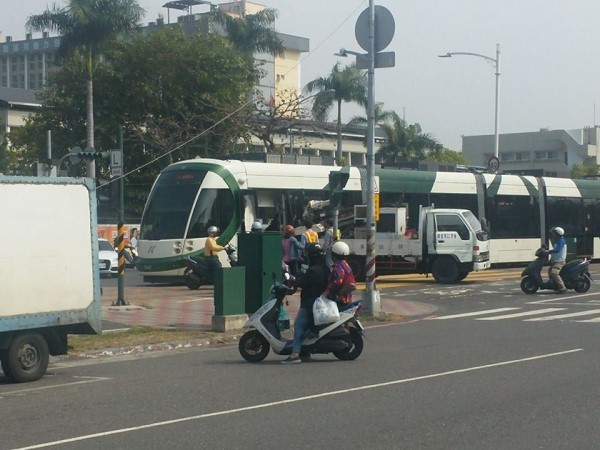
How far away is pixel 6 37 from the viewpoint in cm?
18388

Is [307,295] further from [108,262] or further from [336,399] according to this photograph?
[108,262]

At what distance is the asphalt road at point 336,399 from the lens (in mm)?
9039

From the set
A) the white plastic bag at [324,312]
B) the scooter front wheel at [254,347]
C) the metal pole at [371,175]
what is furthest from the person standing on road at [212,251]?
the white plastic bag at [324,312]

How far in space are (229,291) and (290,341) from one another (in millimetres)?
A: 4221

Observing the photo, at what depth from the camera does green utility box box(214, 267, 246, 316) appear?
18.4m

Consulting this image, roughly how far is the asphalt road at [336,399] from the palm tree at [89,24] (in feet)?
116

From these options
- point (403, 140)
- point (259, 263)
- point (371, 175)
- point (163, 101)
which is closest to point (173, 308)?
point (259, 263)

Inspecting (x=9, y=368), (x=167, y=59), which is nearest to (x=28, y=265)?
(x=9, y=368)

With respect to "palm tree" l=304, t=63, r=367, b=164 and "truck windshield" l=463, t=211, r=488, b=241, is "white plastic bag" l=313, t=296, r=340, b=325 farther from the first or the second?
"palm tree" l=304, t=63, r=367, b=164

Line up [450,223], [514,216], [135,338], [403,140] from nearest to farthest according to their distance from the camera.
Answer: [135,338]
[450,223]
[514,216]
[403,140]

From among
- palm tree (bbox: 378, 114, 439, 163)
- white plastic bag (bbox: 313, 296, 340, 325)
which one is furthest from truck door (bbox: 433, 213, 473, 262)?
palm tree (bbox: 378, 114, 439, 163)

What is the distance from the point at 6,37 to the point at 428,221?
16541 centimetres

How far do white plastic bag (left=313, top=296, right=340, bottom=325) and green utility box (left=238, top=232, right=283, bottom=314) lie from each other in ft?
16.1

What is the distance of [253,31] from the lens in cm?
6775
